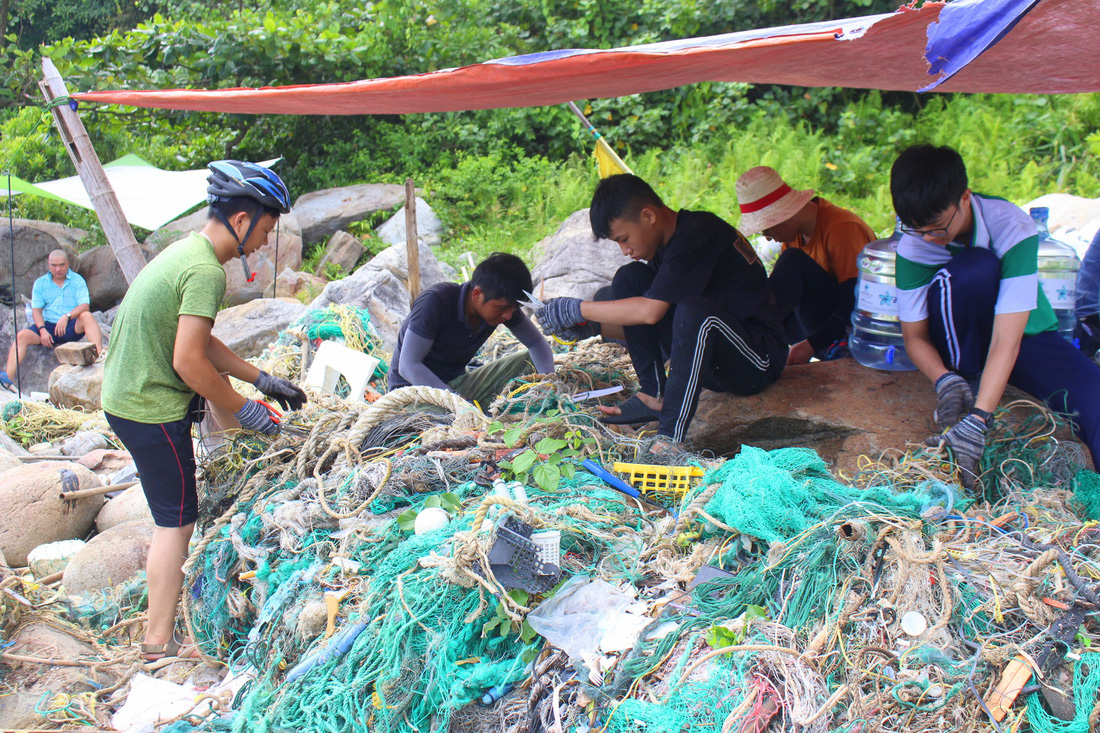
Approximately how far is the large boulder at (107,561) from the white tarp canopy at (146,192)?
5253 millimetres

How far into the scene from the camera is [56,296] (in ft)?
28.2

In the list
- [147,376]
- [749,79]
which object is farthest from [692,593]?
[749,79]

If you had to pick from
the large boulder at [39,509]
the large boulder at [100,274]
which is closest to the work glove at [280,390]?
the large boulder at [39,509]

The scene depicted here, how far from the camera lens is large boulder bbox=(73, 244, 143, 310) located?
32.9 feet

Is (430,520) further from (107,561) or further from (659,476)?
(107,561)

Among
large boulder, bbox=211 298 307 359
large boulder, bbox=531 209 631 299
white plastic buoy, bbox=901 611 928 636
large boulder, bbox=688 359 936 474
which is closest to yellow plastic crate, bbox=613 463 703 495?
large boulder, bbox=688 359 936 474

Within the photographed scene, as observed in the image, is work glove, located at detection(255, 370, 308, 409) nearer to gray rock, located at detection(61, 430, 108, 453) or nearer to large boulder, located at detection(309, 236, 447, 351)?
large boulder, located at detection(309, 236, 447, 351)

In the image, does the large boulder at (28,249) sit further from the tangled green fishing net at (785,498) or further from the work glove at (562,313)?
the tangled green fishing net at (785,498)

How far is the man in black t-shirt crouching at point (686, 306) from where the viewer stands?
3.43 meters

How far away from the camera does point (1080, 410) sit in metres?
3.08

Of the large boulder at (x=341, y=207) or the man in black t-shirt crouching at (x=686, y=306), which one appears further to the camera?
the large boulder at (x=341, y=207)

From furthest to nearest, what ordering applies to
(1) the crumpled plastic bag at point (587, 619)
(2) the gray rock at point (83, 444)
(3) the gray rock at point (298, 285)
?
1. (3) the gray rock at point (298, 285)
2. (2) the gray rock at point (83, 444)
3. (1) the crumpled plastic bag at point (587, 619)

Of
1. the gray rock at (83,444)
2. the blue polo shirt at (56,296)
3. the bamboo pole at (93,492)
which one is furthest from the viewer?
the blue polo shirt at (56,296)

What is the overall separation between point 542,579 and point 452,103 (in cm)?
274
